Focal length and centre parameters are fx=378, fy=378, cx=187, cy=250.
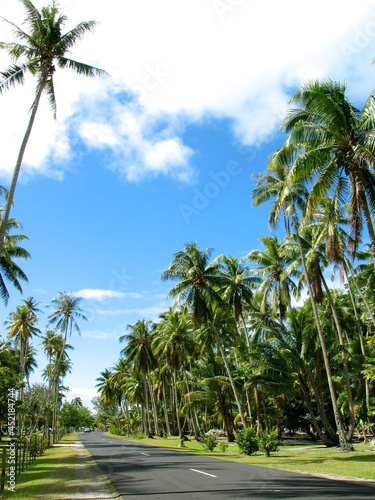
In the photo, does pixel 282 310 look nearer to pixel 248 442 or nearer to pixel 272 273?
pixel 272 273

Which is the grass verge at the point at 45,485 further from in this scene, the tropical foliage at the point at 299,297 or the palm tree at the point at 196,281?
the palm tree at the point at 196,281

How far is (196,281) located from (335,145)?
1574cm

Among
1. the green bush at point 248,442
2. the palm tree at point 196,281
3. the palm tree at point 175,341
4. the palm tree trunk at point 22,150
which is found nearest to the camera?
the palm tree trunk at point 22,150

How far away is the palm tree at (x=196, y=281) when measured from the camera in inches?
1076

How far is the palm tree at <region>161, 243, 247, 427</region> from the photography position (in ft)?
89.7

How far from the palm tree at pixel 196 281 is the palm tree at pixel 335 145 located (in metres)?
14.0

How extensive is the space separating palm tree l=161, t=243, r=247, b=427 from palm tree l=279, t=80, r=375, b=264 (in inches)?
550

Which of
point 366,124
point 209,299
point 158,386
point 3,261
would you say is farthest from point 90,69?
point 158,386

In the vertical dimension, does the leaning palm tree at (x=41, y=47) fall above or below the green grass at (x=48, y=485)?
above

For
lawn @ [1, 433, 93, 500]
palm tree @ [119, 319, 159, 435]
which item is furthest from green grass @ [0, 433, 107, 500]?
palm tree @ [119, 319, 159, 435]

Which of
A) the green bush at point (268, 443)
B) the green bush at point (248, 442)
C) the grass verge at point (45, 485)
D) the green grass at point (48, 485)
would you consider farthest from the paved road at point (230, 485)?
the green bush at point (248, 442)

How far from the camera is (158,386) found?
53188mm

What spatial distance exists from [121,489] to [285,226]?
51.7ft

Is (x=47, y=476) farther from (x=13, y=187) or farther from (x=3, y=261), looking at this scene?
(x=3, y=261)
